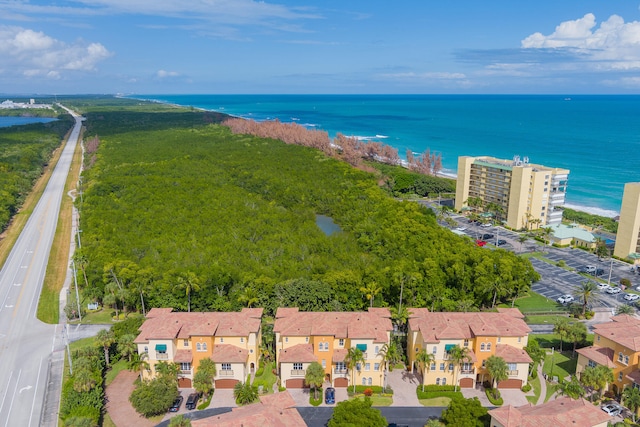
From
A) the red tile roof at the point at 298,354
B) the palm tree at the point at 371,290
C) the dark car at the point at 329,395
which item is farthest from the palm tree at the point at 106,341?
the palm tree at the point at 371,290

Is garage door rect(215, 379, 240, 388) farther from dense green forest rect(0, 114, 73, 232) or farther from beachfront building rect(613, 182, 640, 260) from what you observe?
dense green forest rect(0, 114, 73, 232)

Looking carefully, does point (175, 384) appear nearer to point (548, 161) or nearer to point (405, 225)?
point (405, 225)

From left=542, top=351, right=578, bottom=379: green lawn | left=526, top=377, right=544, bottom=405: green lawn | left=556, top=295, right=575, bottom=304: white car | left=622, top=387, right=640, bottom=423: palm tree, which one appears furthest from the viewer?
left=556, top=295, right=575, bottom=304: white car

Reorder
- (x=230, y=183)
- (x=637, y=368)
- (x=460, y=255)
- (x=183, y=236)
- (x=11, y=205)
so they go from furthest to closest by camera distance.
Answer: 1. (x=230, y=183)
2. (x=11, y=205)
3. (x=183, y=236)
4. (x=460, y=255)
5. (x=637, y=368)

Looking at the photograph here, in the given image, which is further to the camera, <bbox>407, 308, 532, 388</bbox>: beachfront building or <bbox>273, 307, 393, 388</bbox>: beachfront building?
<bbox>407, 308, 532, 388</bbox>: beachfront building

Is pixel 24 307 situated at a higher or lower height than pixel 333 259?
lower

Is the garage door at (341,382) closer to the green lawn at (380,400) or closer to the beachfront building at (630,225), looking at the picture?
the green lawn at (380,400)

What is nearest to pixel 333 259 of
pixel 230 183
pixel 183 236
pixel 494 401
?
pixel 183 236

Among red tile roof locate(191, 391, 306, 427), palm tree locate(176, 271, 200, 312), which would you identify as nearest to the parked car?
red tile roof locate(191, 391, 306, 427)
